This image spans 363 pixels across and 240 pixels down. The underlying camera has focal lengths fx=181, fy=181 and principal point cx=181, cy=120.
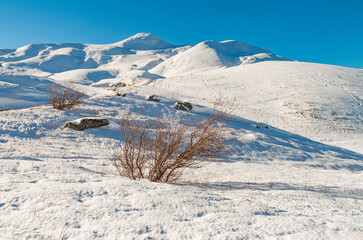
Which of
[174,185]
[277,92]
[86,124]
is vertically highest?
[277,92]

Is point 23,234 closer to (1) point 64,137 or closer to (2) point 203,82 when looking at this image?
(1) point 64,137

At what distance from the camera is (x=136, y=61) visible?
115 meters

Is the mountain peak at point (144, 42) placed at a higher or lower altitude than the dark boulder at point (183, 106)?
higher

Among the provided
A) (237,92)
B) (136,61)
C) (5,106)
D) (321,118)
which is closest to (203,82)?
(237,92)

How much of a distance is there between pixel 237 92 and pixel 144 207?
26.6 meters

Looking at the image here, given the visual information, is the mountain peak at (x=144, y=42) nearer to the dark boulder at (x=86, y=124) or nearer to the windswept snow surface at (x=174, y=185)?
the windswept snow surface at (x=174, y=185)

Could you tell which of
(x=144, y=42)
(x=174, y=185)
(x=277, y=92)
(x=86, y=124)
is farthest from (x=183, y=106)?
(x=144, y=42)

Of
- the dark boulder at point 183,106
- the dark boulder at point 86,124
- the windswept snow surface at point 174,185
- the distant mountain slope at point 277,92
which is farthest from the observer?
the distant mountain slope at point 277,92

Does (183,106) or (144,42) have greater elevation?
(144,42)

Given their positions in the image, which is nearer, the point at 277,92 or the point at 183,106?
the point at 183,106

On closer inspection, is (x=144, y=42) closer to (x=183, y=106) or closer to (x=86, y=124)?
(x=183, y=106)

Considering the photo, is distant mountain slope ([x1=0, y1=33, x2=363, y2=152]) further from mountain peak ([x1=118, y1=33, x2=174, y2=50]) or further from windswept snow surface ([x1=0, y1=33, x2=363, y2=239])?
mountain peak ([x1=118, y1=33, x2=174, y2=50])

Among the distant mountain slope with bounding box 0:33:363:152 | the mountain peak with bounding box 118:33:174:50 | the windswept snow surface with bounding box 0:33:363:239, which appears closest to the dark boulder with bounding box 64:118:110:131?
the windswept snow surface with bounding box 0:33:363:239

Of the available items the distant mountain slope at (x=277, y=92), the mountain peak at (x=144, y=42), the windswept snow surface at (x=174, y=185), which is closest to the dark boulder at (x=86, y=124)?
the windswept snow surface at (x=174, y=185)
